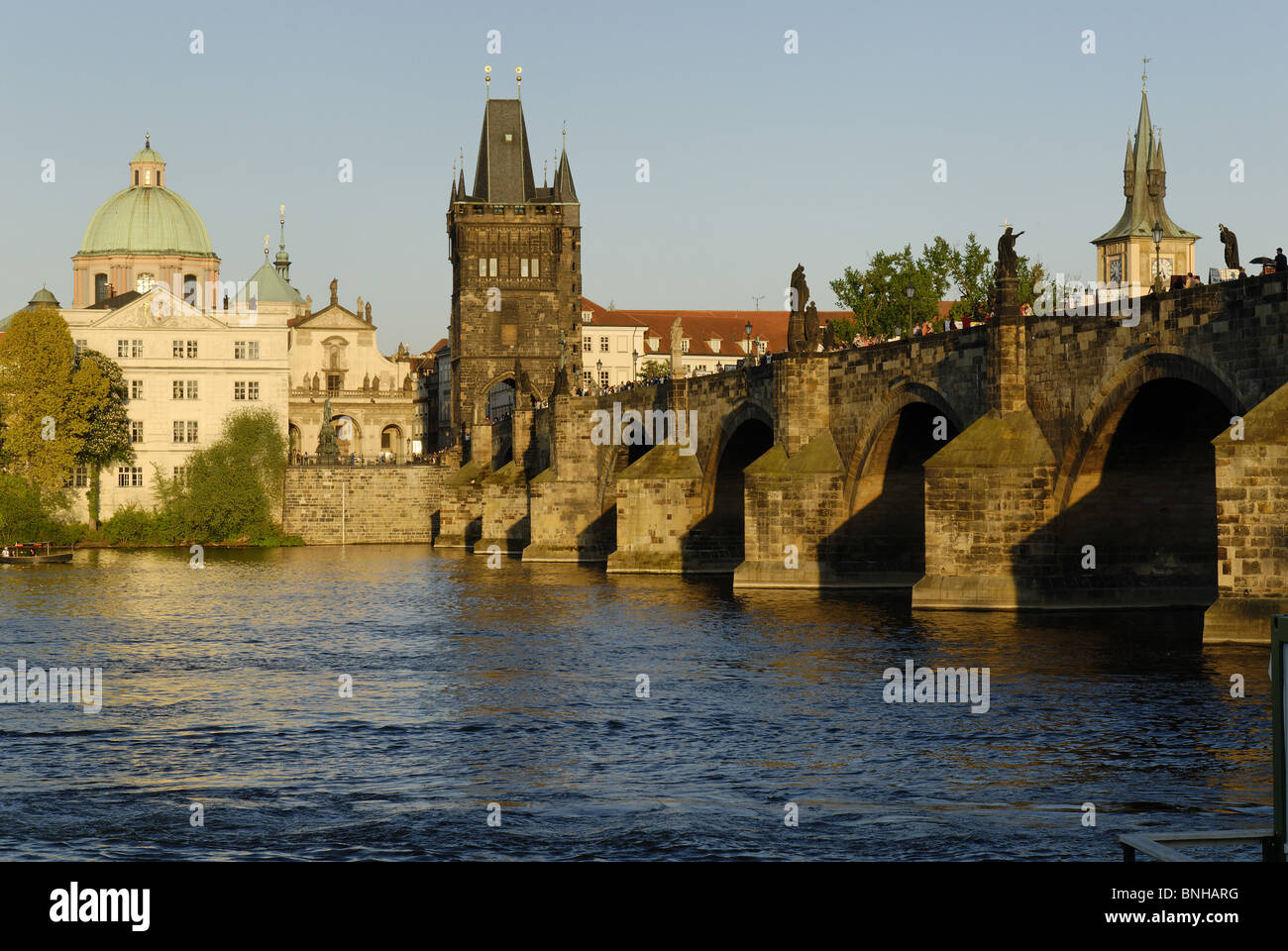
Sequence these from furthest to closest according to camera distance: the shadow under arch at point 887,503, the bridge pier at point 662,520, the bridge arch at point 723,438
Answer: the bridge pier at point 662,520
the bridge arch at point 723,438
the shadow under arch at point 887,503

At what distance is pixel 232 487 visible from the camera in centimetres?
9288

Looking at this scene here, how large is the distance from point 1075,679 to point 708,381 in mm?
33382

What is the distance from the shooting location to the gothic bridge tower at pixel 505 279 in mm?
116750

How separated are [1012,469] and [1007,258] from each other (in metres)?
4.91

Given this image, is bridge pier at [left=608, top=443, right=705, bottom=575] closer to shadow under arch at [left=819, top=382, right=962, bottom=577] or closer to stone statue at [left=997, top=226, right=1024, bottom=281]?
shadow under arch at [left=819, top=382, right=962, bottom=577]

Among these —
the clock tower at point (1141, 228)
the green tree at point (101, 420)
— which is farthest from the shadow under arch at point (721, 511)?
the clock tower at point (1141, 228)

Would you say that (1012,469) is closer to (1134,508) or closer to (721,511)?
(1134,508)

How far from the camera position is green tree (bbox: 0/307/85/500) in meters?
86.2

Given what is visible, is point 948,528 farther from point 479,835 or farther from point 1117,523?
point 479,835

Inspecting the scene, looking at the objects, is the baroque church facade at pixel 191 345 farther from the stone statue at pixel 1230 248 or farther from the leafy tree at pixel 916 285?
the stone statue at pixel 1230 248

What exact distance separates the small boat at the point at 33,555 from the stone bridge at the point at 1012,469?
29407mm

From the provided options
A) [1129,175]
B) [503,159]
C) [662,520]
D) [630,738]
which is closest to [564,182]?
[503,159]

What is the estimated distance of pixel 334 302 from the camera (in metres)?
136
